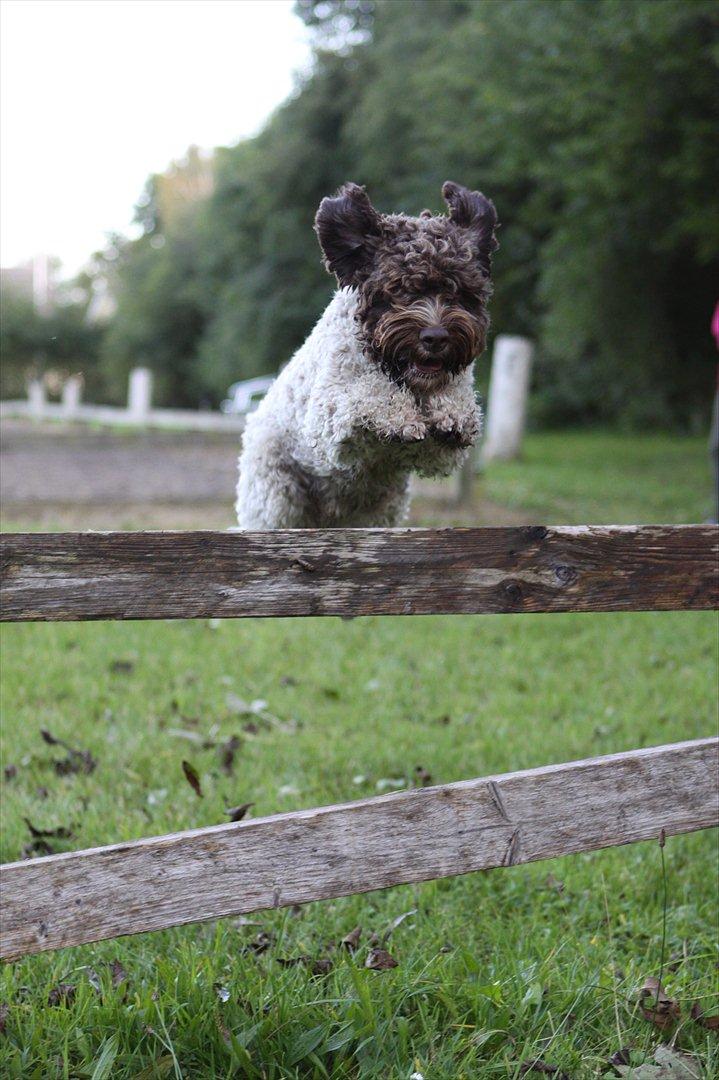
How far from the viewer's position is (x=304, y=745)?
4855mm

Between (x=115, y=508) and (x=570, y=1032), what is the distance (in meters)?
8.46

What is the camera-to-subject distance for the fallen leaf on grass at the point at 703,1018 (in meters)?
2.79

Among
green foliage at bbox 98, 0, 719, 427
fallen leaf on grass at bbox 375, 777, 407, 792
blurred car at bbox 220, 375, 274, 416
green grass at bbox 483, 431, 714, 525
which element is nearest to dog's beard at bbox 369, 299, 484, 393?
blurred car at bbox 220, 375, 274, 416

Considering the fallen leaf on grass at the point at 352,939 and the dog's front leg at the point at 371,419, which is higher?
the dog's front leg at the point at 371,419

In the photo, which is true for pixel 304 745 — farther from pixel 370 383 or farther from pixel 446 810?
pixel 370 383

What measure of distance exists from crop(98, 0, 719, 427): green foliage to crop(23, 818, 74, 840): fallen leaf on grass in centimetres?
337

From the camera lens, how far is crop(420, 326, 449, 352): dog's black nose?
1.89 m

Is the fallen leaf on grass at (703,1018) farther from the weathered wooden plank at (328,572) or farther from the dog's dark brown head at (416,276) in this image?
the dog's dark brown head at (416,276)

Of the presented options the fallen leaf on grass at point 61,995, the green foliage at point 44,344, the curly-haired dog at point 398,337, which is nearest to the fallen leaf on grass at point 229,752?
the fallen leaf on grass at point 61,995

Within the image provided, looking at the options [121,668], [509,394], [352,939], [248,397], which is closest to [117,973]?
[352,939]

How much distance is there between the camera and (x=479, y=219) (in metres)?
2.03

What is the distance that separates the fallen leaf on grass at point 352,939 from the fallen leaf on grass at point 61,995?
0.81 m

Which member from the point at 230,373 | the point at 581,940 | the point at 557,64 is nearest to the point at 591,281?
the point at 557,64

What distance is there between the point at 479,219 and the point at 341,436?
1.68ft
